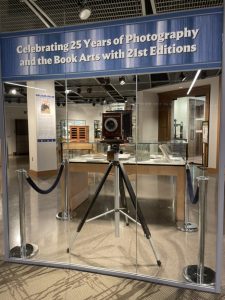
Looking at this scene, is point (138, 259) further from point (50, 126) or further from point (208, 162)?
point (208, 162)

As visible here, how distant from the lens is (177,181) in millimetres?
3660

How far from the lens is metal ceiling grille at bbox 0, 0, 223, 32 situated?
3.46 metres

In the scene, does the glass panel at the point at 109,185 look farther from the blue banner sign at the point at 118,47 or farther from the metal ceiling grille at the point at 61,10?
the metal ceiling grille at the point at 61,10

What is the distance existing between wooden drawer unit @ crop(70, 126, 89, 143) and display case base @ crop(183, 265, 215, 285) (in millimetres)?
2172

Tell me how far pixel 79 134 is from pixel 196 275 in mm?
2363

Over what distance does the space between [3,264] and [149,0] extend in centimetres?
371

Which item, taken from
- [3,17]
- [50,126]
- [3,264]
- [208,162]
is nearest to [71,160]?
[50,126]

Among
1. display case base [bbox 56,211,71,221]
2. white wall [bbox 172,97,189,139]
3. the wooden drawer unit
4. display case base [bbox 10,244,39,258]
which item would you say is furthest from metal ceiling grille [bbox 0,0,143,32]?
white wall [bbox 172,97,189,139]

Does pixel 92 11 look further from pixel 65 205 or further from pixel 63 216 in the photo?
pixel 63 216

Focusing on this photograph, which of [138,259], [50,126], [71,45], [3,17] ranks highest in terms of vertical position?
[3,17]

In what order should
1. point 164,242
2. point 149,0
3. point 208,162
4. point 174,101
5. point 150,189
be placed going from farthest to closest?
1. point 174,101
2. point 208,162
3. point 150,189
4. point 149,0
5. point 164,242

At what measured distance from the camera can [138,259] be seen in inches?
102

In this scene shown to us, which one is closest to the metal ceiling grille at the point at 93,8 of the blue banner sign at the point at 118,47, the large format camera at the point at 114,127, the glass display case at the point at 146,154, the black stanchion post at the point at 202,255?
the blue banner sign at the point at 118,47

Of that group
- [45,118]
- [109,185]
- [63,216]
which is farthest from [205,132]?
[63,216]
